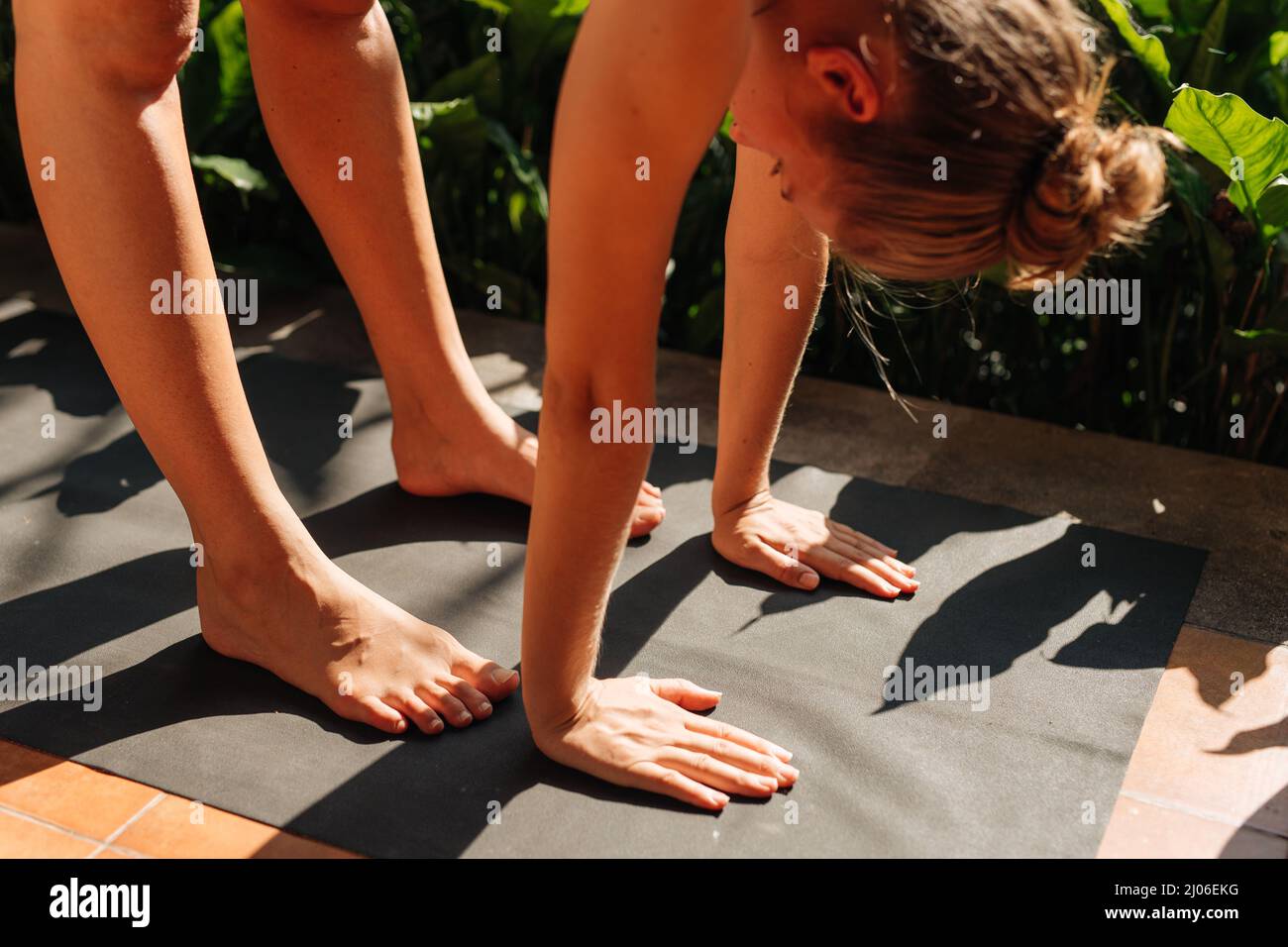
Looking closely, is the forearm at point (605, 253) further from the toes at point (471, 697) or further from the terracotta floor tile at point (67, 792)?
the terracotta floor tile at point (67, 792)

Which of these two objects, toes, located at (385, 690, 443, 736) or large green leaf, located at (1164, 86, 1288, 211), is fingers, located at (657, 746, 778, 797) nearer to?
toes, located at (385, 690, 443, 736)

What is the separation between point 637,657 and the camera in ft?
5.64

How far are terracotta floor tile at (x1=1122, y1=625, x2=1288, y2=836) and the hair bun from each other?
65cm

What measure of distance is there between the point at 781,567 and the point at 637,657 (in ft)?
0.93

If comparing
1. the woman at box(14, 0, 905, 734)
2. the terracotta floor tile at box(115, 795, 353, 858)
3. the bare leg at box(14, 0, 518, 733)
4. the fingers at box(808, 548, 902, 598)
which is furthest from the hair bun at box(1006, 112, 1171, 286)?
the terracotta floor tile at box(115, 795, 353, 858)

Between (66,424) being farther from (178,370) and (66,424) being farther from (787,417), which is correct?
(787,417)

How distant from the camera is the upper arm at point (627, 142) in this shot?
1109 mm

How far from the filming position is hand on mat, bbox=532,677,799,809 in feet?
4.76

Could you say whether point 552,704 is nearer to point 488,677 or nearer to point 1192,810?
point 488,677

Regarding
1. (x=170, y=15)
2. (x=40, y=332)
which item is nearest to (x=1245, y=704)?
(x=170, y=15)

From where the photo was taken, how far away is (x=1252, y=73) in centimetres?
227

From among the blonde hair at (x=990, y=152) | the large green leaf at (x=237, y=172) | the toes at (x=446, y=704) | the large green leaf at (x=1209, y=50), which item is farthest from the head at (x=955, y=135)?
the large green leaf at (x=237, y=172)

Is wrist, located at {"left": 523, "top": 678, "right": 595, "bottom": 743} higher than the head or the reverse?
the reverse

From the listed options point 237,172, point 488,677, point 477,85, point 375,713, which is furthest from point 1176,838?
point 237,172
